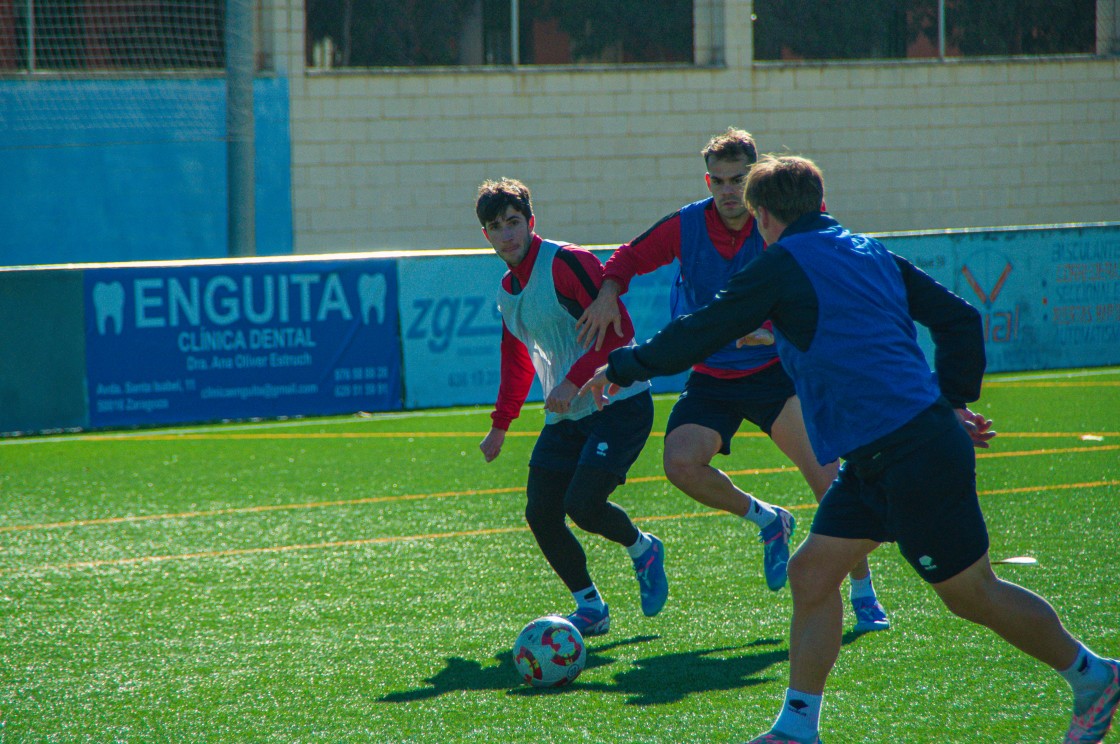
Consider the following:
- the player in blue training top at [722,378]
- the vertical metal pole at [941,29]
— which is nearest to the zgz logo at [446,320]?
Answer: the player in blue training top at [722,378]

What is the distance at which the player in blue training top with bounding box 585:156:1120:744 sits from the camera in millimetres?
Answer: 3635

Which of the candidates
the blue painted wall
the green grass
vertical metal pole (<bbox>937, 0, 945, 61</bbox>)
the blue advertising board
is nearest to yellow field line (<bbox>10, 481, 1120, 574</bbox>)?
the green grass

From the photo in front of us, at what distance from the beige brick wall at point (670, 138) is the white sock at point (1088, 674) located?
16084 mm

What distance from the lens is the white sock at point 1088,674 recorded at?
3.77 meters

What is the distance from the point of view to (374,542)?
7.35 m

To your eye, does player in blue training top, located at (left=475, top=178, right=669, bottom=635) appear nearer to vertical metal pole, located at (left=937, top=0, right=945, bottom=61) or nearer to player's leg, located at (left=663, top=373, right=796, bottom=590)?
player's leg, located at (left=663, top=373, right=796, bottom=590)

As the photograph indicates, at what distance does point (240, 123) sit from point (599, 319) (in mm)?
11135

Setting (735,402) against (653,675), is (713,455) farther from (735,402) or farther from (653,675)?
(653,675)

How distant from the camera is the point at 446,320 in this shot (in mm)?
12555

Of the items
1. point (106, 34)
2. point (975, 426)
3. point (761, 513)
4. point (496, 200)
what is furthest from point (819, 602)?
point (106, 34)

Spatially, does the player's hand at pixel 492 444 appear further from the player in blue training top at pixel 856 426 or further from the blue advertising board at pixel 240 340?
the blue advertising board at pixel 240 340

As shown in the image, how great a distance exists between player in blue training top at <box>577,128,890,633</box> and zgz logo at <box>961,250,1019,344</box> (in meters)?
8.75

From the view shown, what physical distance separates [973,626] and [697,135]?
15743 mm

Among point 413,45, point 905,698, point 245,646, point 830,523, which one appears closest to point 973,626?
point 905,698
